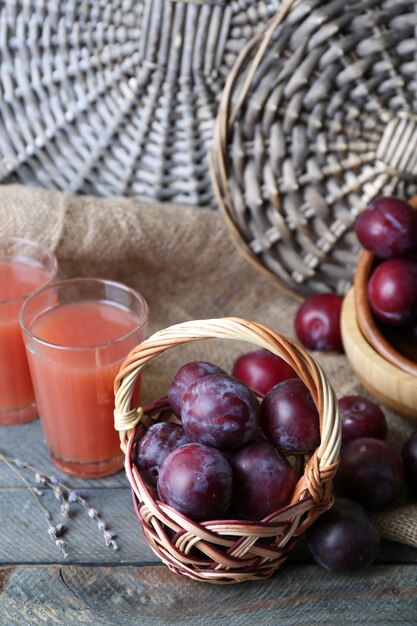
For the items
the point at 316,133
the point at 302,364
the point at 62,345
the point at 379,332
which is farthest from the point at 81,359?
the point at 316,133

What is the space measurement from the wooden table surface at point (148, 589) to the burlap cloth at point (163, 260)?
0.89 ft

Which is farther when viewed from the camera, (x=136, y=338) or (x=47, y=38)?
(x=47, y=38)

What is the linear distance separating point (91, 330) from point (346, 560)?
42cm

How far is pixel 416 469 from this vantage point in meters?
0.93

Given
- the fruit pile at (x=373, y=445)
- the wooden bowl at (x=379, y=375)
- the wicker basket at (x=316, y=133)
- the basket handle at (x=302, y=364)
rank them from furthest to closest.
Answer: the wicker basket at (x=316, y=133)
the wooden bowl at (x=379, y=375)
the fruit pile at (x=373, y=445)
the basket handle at (x=302, y=364)

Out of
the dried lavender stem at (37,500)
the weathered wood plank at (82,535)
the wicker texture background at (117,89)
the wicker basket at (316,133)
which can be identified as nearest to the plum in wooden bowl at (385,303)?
the wicker basket at (316,133)

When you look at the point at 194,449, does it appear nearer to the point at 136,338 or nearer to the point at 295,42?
the point at 136,338

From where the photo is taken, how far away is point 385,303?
3.48 ft

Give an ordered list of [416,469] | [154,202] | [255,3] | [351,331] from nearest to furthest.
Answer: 1. [416,469]
2. [351,331]
3. [255,3]
4. [154,202]

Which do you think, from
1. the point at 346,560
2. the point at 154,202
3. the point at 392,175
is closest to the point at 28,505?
the point at 346,560

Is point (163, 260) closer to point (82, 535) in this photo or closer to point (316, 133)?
point (316, 133)

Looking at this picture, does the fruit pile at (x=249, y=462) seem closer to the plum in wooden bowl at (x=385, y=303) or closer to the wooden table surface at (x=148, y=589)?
the wooden table surface at (x=148, y=589)

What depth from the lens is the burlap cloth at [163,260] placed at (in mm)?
1204

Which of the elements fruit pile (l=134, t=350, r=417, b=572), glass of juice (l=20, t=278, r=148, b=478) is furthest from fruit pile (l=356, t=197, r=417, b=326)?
glass of juice (l=20, t=278, r=148, b=478)
